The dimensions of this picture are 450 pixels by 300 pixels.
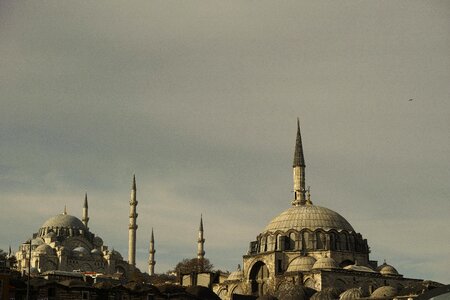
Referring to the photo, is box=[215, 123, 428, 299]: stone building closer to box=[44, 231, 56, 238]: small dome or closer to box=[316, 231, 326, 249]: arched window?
box=[316, 231, 326, 249]: arched window

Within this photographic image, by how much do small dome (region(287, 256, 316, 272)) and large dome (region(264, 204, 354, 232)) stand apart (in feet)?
11.6

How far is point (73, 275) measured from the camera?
3142 inches

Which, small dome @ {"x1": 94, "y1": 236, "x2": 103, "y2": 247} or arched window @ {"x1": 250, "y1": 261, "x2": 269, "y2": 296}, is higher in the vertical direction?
small dome @ {"x1": 94, "y1": 236, "x2": 103, "y2": 247}

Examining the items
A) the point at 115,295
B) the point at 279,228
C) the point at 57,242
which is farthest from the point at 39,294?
the point at 57,242

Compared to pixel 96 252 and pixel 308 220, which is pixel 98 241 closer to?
pixel 96 252

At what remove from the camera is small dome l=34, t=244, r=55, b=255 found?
10850 cm

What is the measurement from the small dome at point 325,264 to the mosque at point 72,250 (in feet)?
126

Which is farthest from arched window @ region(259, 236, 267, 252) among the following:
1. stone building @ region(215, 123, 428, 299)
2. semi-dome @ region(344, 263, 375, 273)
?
semi-dome @ region(344, 263, 375, 273)

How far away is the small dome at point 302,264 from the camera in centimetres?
7831

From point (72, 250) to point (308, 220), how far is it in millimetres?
39966

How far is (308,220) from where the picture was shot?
83.1 metres

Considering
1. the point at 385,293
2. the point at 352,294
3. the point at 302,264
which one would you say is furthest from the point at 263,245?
the point at 385,293

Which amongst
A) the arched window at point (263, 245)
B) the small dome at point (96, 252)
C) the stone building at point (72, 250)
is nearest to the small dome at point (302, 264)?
the arched window at point (263, 245)

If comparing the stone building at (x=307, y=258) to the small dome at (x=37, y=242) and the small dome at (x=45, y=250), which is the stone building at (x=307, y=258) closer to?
the small dome at (x=45, y=250)
